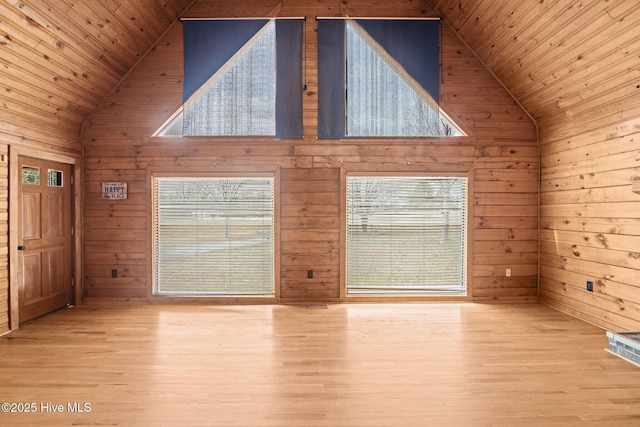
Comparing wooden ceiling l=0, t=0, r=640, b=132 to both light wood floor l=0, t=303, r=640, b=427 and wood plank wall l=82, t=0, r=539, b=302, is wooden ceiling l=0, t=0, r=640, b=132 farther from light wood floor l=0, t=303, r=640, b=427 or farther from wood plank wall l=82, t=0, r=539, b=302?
light wood floor l=0, t=303, r=640, b=427

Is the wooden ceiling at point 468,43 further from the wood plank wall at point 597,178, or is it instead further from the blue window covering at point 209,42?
the blue window covering at point 209,42

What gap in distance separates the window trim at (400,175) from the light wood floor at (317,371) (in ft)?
2.03

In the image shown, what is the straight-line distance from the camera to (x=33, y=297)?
4570mm

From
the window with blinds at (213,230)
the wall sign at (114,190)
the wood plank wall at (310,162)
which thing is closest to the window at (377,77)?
the wood plank wall at (310,162)

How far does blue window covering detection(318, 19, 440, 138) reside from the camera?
525cm

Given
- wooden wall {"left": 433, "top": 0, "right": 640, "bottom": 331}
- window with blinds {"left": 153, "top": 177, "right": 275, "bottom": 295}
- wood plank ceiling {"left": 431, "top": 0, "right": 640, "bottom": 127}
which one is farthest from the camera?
window with blinds {"left": 153, "top": 177, "right": 275, "bottom": 295}

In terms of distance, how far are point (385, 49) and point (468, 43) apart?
3.89 feet

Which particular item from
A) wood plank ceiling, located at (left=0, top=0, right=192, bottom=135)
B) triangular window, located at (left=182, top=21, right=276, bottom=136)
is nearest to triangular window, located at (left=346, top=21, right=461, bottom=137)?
triangular window, located at (left=182, top=21, right=276, bottom=136)

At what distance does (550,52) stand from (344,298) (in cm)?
397

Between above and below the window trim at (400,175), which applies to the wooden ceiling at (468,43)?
above

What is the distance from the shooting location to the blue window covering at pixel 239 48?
17.2 feet

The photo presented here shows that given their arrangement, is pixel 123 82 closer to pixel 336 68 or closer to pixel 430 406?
pixel 336 68

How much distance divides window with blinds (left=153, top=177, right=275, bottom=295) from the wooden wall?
3682mm

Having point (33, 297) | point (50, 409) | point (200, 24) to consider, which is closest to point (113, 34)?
point (200, 24)
